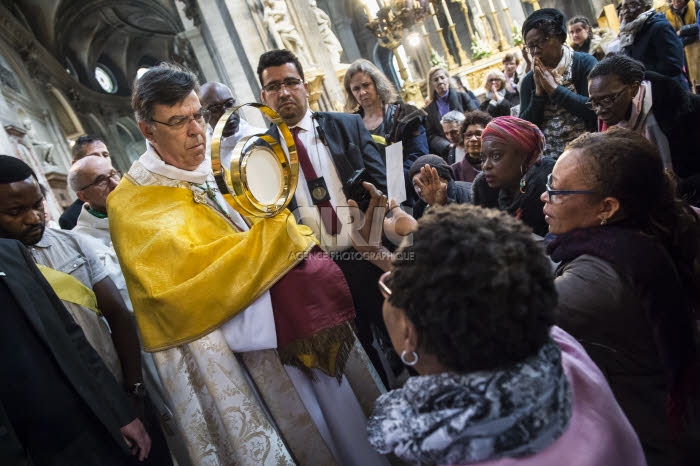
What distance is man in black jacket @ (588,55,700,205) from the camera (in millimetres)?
2695

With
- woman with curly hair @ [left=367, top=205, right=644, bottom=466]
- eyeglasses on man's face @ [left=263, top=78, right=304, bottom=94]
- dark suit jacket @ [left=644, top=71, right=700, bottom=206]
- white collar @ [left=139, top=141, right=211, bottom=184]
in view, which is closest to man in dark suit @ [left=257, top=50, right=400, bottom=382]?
eyeglasses on man's face @ [left=263, top=78, right=304, bottom=94]

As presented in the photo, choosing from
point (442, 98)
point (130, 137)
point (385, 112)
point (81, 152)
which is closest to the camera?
point (385, 112)

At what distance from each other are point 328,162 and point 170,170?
86 centimetres

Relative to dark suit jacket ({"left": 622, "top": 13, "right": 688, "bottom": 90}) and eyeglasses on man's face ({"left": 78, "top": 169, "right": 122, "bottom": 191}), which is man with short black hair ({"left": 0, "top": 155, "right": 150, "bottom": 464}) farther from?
dark suit jacket ({"left": 622, "top": 13, "right": 688, "bottom": 90})

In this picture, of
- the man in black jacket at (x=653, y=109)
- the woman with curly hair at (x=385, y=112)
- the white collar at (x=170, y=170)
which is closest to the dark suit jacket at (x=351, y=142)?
the white collar at (x=170, y=170)

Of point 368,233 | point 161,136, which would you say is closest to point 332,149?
point 368,233

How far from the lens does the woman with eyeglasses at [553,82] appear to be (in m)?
3.17

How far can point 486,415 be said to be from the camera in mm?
904

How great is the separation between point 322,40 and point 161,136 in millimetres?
7754

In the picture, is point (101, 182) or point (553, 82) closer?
point (553, 82)

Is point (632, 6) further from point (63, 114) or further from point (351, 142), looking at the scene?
point (63, 114)

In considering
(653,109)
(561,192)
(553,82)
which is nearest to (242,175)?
(561,192)

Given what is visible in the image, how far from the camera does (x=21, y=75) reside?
1263 centimetres

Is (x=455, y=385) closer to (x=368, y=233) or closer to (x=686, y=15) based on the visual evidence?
(x=368, y=233)
